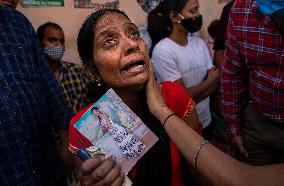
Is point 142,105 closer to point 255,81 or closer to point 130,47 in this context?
point 130,47

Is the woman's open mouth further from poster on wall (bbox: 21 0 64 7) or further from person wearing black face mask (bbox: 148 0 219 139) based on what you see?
poster on wall (bbox: 21 0 64 7)

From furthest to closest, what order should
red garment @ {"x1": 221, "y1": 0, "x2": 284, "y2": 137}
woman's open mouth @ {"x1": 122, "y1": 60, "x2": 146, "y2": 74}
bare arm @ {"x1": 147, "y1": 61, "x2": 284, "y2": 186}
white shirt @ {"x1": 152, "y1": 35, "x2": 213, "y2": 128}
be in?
white shirt @ {"x1": 152, "y1": 35, "x2": 213, "y2": 128} → red garment @ {"x1": 221, "y1": 0, "x2": 284, "y2": 137} → woman's open mouth @ {"x1": 122, "y1": 60, "x2": 146, "y2": 74} → bare arm @ {"x1": 147, "y1": 61, "x2": 284, "y2": 186}

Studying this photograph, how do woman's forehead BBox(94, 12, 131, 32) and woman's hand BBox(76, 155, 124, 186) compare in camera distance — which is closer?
woman's hand BBox(76, 155, 124, 186)

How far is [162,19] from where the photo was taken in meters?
3.17

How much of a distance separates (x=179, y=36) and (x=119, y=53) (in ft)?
5.39

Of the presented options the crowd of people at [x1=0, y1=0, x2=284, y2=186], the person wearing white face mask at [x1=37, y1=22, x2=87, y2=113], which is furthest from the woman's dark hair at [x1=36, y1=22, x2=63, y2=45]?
the crowd of people at [x1=0, y1=0, x2=284, y2=186]

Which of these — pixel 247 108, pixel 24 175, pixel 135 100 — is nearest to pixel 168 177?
pixel 135 100

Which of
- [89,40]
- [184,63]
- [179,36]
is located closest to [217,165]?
[89,40]

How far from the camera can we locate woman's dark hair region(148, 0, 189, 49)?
306 centimetres

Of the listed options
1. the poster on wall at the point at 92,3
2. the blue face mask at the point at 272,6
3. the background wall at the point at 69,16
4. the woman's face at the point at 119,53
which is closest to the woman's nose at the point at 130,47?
the woman's face at the point at 119,53

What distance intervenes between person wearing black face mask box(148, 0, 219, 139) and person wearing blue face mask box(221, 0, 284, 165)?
1.83ft

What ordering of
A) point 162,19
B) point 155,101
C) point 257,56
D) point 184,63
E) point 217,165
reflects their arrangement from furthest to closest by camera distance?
point 162,19 → point 184,63 → point 257,56 → point 155,101 → point 217,165

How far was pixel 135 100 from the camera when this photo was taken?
64.8 inches

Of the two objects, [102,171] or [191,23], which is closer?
[102,171]
